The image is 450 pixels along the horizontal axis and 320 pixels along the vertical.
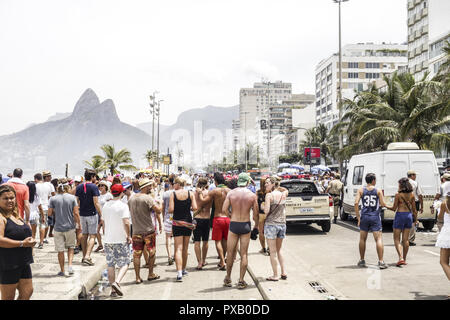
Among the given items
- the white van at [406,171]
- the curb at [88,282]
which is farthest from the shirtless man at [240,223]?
the white van at [406,171]

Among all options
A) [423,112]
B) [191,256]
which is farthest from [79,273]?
[423,112]

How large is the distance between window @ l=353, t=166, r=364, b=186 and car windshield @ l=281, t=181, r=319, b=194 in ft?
7.55

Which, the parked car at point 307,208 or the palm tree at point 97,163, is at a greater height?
the palm tree at point 97,163

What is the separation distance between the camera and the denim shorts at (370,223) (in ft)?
29.1

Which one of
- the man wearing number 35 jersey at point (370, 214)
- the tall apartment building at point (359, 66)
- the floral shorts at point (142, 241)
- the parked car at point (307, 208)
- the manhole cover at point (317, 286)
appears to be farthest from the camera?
Answer: the tall apartment building at point (359, 66)

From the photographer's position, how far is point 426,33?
56906 mm

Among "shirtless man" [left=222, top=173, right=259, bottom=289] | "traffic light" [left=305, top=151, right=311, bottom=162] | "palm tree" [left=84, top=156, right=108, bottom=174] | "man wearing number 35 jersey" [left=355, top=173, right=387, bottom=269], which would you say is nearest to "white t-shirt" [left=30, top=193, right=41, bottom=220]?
"shirtless man" [left=222, top=173, right=259, bottom=289]

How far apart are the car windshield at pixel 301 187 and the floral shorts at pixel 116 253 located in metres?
8.66

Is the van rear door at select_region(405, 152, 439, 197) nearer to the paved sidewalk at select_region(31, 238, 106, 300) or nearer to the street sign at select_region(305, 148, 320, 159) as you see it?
the paved sidewalk at select_region(31, 238, 106, 300)

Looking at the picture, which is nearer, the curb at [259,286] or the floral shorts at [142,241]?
the curb at [259,286]

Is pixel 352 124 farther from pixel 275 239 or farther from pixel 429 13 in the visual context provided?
pixel 429 13

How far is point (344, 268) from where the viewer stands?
8891mm

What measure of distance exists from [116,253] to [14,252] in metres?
2.46

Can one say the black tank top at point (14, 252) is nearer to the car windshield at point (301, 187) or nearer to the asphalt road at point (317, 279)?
the asphalt road at point (317, 279)
